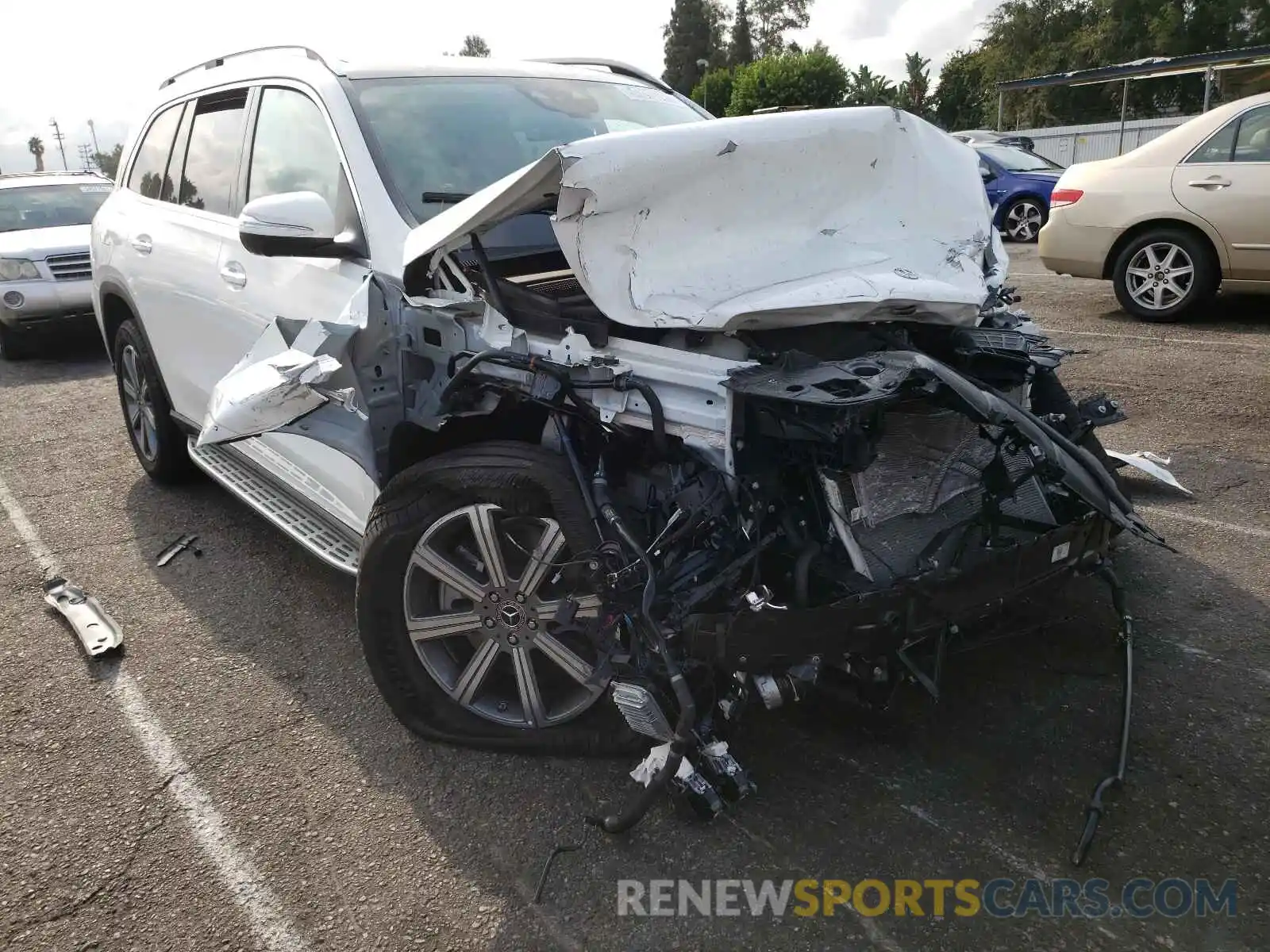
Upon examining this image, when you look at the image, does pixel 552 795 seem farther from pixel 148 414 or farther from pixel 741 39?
pixel 741 39

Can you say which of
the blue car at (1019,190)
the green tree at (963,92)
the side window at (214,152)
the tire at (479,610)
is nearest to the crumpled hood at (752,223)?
the tire at (479,610)

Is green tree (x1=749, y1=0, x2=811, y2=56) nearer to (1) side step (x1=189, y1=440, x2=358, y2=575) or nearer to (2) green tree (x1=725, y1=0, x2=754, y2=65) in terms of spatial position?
(2) green tree (x1=725, y1=0, x2=754, y2=65)

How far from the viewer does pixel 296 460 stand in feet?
12.5

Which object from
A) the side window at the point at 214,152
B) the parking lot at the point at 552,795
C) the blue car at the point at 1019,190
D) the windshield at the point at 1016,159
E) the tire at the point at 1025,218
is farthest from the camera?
the windshield at the point at 1016,159

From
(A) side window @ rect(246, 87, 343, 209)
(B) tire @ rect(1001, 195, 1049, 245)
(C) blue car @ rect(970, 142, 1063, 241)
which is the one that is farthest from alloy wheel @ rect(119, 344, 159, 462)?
(B) tire @ rect(1001, 195, 1049, 245)

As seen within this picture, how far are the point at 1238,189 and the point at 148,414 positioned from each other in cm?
766

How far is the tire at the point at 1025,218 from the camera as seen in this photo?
568 inches

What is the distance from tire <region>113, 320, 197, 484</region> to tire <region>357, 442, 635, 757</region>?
2718mm

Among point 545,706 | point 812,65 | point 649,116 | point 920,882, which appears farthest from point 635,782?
point 812,65

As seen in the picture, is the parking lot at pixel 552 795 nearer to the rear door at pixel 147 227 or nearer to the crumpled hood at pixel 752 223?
the crumpled hood at pixel 752 223

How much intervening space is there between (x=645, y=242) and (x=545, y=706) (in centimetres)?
135

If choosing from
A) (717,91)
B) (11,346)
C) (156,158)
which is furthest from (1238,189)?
(717,91)

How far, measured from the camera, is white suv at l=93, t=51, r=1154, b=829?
2.36 meters

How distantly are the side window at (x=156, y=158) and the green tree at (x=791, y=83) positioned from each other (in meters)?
47.7
